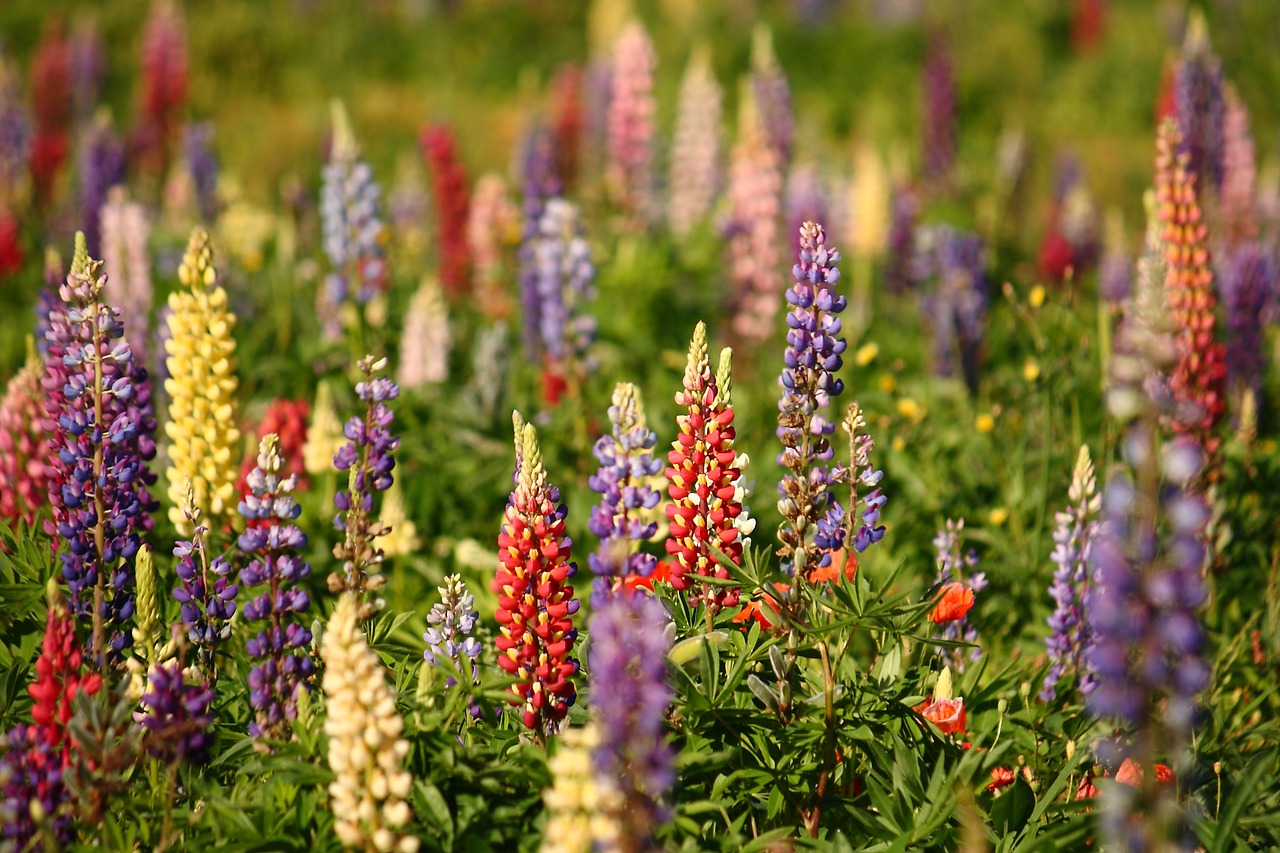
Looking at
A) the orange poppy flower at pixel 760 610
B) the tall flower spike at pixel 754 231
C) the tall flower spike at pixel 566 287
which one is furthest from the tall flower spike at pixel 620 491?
the tall flower spike at pixel 754 231

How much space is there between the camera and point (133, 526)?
252cm

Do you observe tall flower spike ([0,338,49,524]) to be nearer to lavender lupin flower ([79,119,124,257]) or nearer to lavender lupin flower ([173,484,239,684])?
lavender lupin flower ([173,484,239,684])

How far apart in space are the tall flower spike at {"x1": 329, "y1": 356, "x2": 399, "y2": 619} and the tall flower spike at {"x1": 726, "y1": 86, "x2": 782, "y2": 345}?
3118mm

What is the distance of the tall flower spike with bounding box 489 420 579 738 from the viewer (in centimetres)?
214

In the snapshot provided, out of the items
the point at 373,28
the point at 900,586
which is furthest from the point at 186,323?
the point at 373,28

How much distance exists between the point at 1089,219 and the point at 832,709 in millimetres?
5063

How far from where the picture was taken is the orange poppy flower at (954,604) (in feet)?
8.03

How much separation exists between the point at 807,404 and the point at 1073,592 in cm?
105

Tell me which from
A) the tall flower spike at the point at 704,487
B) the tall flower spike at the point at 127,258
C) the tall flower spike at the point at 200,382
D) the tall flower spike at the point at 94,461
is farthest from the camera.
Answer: the tall flower spike at the point at 127,258

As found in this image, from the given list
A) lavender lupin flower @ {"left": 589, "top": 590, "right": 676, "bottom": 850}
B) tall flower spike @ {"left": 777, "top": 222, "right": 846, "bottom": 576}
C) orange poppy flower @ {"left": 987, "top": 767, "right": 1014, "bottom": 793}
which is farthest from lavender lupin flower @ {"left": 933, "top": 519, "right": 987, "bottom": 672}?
lavender lupin flower @ {"left": 589, "top": 590, "right": 676, "bottom": 850}

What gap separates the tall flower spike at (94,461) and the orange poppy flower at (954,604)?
1637mm

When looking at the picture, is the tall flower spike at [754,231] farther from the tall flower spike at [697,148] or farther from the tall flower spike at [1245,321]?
the tall flower spike at [1245,321]

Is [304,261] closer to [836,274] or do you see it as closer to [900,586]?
[900,586]

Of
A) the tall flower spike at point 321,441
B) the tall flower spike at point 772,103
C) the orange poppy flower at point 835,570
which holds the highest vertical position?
the tall flower spike at point 772,103
